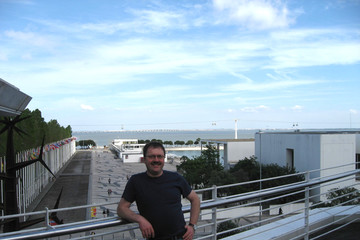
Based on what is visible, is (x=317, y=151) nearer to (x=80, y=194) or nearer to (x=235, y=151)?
(x=235, y=151)

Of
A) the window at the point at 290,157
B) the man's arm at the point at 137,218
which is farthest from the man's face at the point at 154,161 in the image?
the window at the point at 290,157

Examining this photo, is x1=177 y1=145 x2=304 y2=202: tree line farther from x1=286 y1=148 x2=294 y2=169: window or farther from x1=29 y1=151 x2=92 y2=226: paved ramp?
x1=29 y1=151 x2=92 y2=226: paved ramp

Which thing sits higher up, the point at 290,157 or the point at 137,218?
the point at 137,218

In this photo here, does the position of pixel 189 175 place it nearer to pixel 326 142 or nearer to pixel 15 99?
pixel 326 142

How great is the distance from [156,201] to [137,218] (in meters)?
0.17

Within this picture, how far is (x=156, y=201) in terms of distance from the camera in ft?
7.64

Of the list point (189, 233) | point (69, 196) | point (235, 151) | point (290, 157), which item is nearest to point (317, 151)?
point (290, 157)

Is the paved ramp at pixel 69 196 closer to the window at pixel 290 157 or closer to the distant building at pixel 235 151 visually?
the distant building at pixel 235 151

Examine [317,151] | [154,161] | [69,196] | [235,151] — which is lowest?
[69,196]

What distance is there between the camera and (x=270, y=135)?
35.6 meters

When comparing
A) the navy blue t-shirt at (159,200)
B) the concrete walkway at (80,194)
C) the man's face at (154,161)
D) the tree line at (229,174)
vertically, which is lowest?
the concrete walkway at (80,194)

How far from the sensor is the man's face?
7.89 feet

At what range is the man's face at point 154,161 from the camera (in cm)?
240

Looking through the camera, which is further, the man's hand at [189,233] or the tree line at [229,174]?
the tree line at [229,174]
